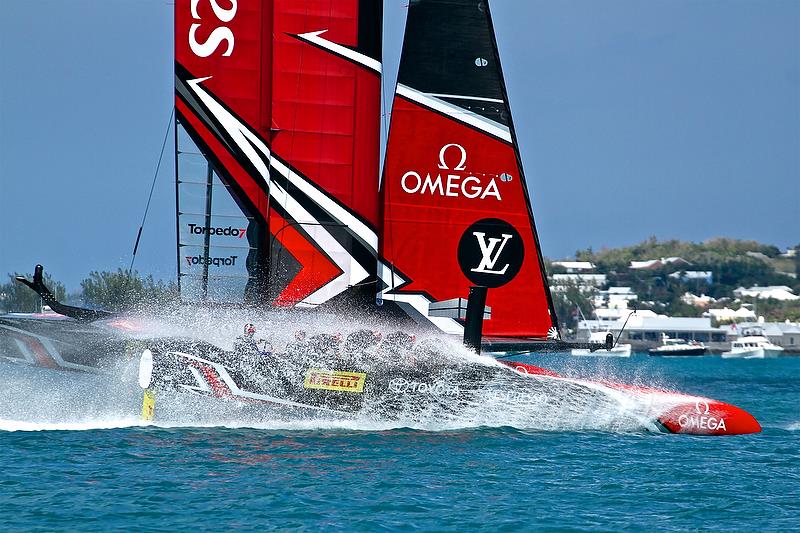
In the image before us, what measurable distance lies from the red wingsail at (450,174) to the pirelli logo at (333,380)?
2.18 m

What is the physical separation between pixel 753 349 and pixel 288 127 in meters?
75.6

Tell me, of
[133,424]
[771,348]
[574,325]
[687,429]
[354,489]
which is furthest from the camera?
[574,325]

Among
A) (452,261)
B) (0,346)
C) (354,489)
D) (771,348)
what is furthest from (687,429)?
(771,348)

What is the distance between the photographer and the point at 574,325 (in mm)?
109062

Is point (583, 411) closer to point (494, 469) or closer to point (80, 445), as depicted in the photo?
point (494, 469)

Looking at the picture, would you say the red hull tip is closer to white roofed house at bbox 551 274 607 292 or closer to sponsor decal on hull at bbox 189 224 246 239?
sponsor decal on hull at bbox 189 224 246 239

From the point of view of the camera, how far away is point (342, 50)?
17.7 m

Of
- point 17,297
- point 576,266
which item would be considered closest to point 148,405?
point 17,297

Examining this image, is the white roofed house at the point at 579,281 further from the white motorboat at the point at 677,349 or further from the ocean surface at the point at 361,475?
the ocean surface at the point at 361,475

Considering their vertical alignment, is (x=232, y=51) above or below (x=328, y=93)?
above

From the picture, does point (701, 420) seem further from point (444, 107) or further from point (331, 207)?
point (331, 207)

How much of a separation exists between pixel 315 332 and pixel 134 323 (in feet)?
8.48

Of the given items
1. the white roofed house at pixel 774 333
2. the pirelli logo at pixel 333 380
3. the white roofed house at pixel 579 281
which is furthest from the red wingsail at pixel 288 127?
the white roofed house at pixel 579 281

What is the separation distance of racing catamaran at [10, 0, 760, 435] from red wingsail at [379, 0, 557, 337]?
0.07 feet
